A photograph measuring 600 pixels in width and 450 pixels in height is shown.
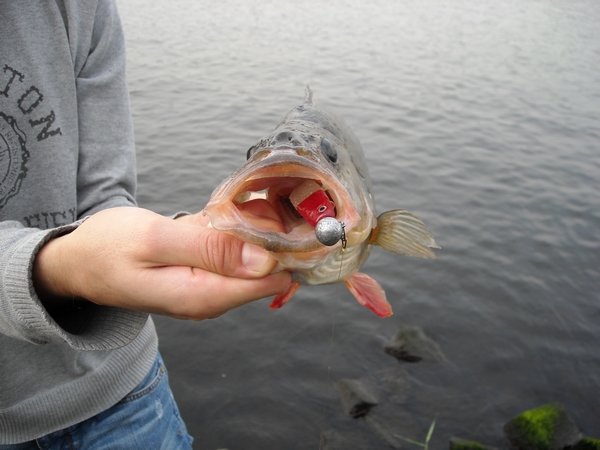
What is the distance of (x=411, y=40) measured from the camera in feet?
63.7

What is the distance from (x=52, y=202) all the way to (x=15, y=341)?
2.24ft

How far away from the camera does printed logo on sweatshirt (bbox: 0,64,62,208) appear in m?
2.29

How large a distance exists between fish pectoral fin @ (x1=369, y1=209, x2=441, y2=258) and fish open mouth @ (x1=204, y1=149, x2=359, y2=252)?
0.67 metres

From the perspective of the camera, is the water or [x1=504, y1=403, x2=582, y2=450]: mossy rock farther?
the water

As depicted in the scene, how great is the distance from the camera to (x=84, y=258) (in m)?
1.69

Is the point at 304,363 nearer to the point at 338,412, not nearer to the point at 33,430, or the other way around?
the point at 338,412

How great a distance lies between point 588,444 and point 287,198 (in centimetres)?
409

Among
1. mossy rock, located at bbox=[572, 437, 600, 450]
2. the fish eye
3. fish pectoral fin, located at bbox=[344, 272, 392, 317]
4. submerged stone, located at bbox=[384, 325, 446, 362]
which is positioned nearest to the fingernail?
the fish eye

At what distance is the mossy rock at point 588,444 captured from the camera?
430 centimetres

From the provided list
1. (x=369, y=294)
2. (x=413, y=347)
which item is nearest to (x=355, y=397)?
(x=413, y=347)

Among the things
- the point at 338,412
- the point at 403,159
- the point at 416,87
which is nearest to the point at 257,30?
the point at 416,87

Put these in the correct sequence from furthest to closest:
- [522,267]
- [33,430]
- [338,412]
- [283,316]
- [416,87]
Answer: [416,87], [522,267], [283,316], [338,412], [33,430]

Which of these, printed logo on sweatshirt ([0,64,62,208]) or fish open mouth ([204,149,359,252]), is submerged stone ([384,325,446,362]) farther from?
printed logo on sweatshirt ([0,64,62,208])

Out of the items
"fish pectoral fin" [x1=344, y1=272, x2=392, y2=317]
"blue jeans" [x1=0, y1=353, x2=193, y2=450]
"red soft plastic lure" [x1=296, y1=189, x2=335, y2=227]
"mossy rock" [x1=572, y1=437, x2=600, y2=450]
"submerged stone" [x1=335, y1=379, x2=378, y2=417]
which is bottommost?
"submerged stone" [x1=335, y1=379, x2=378, y2=417]
